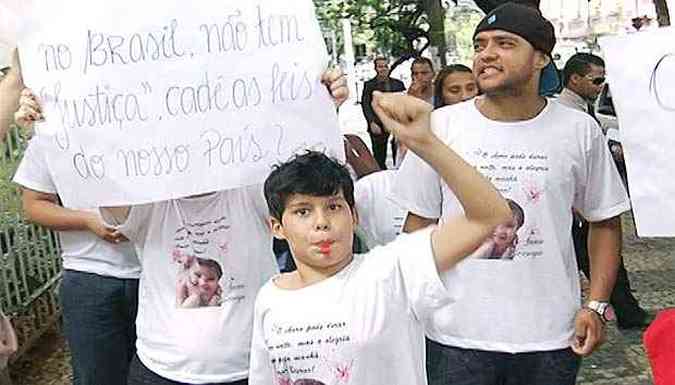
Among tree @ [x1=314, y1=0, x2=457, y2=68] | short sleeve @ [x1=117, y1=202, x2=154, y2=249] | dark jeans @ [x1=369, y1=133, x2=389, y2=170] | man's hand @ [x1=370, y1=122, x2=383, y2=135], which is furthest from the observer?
tree @ [x1=314, y1=0, x2=457, y2=68]

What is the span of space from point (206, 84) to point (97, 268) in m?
0.96

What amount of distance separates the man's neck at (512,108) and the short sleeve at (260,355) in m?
0.80

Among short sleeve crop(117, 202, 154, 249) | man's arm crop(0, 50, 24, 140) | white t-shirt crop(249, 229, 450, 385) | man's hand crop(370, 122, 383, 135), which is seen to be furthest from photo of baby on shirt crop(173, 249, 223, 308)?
man's hand crop(370, 122, 383, 135)

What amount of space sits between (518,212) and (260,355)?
2.50ft

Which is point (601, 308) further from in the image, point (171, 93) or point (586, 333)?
point (171, 93)

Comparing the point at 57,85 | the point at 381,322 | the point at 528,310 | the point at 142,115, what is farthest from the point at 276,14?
the point at 528,310

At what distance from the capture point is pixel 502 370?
93.9 inches

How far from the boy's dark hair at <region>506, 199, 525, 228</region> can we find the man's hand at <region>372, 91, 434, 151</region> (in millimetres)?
660

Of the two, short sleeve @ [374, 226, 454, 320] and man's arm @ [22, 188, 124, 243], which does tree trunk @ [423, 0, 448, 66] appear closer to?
man's arm @ [22, 188, 124, 243]

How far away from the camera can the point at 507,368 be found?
2.38m

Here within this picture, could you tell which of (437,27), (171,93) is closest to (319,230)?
(171,93)

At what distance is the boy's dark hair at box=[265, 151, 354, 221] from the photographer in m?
2.01

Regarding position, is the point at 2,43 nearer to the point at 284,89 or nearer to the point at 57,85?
the point at 57,85

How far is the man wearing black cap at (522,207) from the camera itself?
92.7 inches
